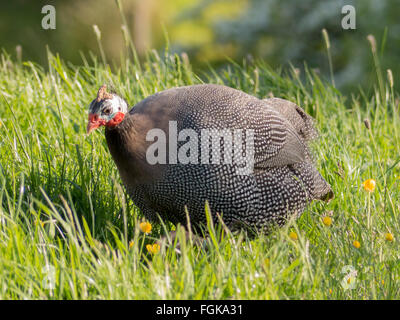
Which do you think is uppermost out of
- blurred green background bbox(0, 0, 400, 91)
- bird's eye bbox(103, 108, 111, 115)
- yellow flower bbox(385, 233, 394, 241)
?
blurred green background bbox(0, 0, 400, 91)

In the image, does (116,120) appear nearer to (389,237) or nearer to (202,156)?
(202,156)

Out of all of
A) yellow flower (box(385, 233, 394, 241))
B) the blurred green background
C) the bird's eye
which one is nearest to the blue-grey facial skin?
the bird's eye

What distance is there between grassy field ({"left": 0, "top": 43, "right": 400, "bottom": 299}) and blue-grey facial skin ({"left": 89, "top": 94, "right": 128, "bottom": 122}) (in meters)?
0.34

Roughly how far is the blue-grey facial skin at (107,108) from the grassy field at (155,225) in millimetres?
340

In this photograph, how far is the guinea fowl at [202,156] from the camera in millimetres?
2980

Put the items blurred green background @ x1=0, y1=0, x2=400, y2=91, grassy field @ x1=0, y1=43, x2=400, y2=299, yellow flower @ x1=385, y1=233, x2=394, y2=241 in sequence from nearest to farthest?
grassy field @ x1=0, y1=43, x2=400, y2=299
yellow flower @ x1=385, y1=233, x2=394, y2=241
blurred green background @ x1=0, y1=0, x2=400, y2=91

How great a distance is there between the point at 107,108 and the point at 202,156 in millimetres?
482

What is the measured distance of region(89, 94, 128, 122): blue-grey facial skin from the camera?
2902 mm

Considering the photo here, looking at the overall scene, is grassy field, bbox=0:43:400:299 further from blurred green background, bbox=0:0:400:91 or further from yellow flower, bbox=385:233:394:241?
blurred green background, bbox=0:0:400:91

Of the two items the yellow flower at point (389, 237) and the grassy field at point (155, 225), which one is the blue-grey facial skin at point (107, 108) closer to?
the grassy field at point (155, 225)

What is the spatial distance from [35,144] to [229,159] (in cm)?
123

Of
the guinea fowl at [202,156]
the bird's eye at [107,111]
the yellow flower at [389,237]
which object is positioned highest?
the bird's eye at [107,111]

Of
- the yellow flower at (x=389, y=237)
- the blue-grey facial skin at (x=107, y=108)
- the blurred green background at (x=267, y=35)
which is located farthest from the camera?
the blurred green background at (x=267, y=35)

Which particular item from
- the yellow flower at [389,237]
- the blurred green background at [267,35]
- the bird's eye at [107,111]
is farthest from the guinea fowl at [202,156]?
the blurred green background at [267,35]
